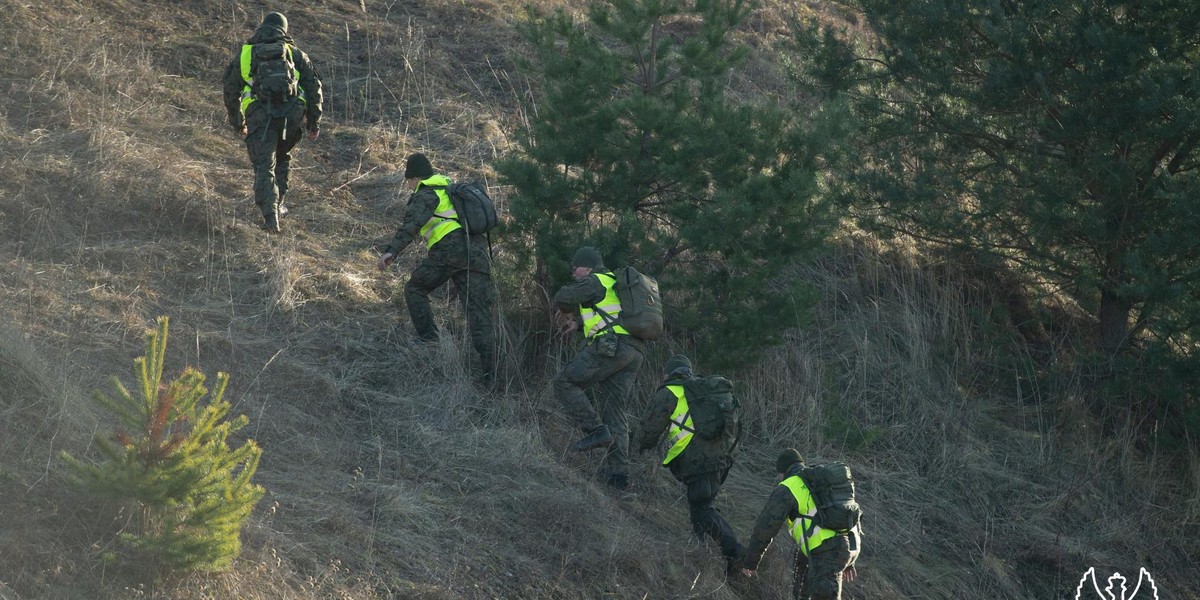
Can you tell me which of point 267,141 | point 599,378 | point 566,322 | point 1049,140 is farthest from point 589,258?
point 1049,140

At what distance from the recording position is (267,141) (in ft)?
34.0

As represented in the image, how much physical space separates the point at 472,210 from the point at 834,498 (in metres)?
3.52

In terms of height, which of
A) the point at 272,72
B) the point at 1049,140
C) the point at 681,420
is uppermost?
the point at 1049,140

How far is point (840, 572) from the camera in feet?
24.6

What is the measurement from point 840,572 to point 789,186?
9.87 ft

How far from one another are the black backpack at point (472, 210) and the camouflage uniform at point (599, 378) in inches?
38.2

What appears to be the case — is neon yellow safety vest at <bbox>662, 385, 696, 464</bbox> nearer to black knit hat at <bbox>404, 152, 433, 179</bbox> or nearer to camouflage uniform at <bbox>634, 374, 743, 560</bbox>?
camouflage uniform at <bbox>634, 374, 743, 560</bbox>

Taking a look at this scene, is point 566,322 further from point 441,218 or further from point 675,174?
point 675,174

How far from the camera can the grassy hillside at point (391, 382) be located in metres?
7.24

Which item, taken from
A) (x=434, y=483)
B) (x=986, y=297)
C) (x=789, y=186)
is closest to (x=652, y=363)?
(x=789, y=186)

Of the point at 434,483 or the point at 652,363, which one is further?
the point at 652,363

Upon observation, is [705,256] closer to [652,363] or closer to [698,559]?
[652,363]

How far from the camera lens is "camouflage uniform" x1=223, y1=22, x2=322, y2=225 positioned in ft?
33.9

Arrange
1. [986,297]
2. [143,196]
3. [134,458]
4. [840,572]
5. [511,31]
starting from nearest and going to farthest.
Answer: [134,458], [840,572], [143,196], [986,297], [511,31]
